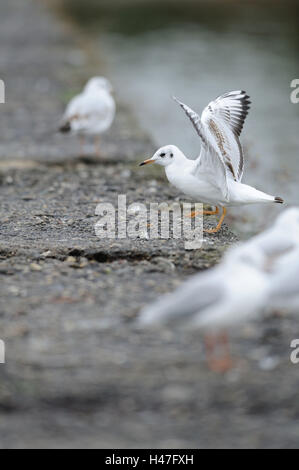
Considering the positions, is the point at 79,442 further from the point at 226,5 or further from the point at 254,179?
the point at 226,5

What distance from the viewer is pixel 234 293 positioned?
10.8ft

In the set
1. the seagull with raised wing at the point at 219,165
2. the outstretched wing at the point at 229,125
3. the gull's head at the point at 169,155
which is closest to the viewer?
the seagull with raised wing at the point at 219,165

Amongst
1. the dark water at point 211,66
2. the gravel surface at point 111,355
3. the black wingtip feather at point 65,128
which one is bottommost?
the gravel surface at point 111,355

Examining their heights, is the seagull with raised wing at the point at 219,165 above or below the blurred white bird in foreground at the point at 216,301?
above

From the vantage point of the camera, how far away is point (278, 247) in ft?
12.1

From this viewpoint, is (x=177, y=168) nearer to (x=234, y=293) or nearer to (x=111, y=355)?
(x=111, y=355)

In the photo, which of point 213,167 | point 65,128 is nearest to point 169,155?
point 213,167

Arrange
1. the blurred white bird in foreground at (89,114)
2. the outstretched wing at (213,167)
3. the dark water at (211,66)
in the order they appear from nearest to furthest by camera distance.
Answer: the outstretched wing at (213,167), the blurred white bird in foreground at (89,114), the dark water at (211,66)

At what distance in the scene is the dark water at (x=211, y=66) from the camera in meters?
9.16

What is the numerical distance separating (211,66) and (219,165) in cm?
992

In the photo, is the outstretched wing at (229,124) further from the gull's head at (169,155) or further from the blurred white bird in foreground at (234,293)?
the blurred white bird in foreground at (234,293)

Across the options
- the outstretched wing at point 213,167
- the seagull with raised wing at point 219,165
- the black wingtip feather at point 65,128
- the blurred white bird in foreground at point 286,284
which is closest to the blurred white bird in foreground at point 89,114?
the black wingtip feather at point 65,128

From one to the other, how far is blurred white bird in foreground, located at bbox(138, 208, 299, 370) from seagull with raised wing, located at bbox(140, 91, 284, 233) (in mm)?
1314

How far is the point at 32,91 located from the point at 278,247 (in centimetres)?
843
